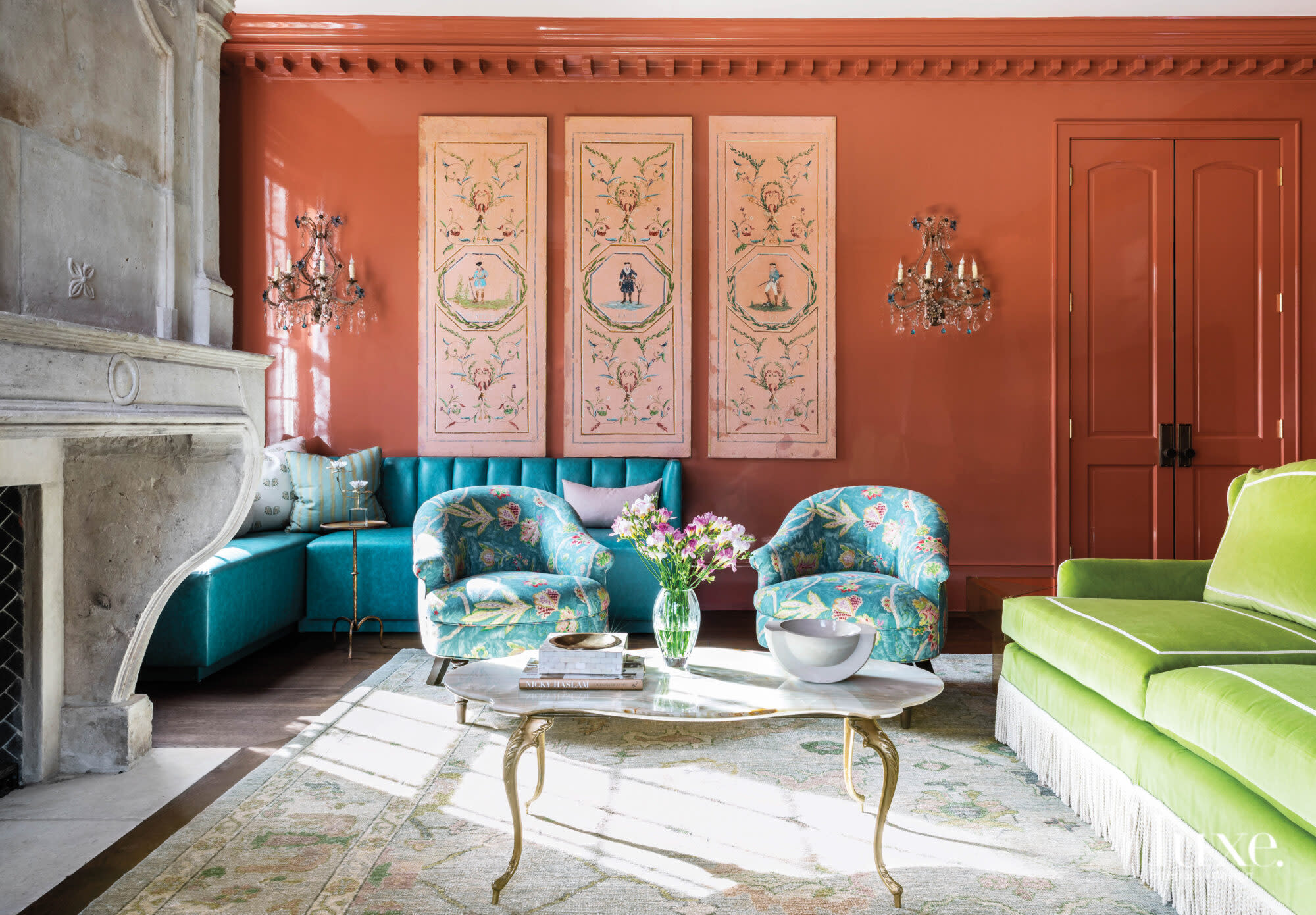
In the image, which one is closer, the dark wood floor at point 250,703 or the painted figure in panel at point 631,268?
the dark wood floor at point 250,703

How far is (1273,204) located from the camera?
4516 mm

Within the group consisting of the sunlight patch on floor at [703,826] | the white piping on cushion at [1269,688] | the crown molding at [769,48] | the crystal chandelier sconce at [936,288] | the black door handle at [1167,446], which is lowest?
the sunlight patch on floor at [703,826]

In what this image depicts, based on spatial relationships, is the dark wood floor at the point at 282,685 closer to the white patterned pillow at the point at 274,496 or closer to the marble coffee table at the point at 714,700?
the white patterned pillow at the point at 274,496

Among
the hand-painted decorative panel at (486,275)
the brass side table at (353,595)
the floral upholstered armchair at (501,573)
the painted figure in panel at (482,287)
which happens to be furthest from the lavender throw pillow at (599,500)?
the brass side table at (353,595)

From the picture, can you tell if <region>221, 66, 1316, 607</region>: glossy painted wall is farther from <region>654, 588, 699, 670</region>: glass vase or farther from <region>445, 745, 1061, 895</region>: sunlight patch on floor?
<region>654, 588, 699, 670</region>: glass vase

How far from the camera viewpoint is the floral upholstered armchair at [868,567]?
9.37 ft

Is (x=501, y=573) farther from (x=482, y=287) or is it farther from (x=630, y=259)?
(x=630, y=259)

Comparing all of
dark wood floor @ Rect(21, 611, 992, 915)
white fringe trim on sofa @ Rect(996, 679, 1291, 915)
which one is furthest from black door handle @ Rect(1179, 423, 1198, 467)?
white fringe trim on sofa @ Rect(996, 679, 1291, 915)

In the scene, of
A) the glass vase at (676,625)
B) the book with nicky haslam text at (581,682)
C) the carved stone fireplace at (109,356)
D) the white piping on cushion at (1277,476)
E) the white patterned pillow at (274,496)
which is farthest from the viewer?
the white patterned pillow at (274,496)

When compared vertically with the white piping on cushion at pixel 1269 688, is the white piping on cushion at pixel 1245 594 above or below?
above

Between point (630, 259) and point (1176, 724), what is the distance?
3.55 m

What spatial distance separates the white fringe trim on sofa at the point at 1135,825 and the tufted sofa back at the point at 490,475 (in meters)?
2.39

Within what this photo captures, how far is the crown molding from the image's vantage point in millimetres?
4340

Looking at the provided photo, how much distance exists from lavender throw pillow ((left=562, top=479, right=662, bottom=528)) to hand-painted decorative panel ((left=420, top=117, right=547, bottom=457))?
470 mm
